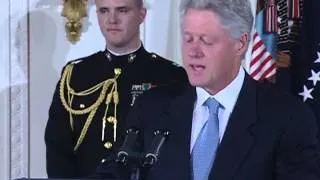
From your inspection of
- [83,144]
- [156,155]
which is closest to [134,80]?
[83,144]

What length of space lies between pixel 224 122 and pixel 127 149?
25 centimetres

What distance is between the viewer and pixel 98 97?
6.85ft

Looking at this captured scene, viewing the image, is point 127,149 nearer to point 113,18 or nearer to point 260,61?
point 113,18

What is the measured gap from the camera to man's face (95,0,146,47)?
1954mm

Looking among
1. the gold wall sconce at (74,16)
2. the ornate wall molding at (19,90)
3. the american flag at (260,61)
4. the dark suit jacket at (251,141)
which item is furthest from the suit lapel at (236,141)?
the ornate wall molding at (19,90)

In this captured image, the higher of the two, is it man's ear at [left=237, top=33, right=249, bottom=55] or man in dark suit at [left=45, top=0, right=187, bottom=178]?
man's ear at [left=237, top=33, right=249, bottom=55]

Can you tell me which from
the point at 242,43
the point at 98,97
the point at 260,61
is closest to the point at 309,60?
the point at 260,61

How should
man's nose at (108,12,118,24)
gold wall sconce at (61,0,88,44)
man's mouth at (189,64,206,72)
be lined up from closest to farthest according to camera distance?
1. man's mouth at (189,64,206,72)
2. man's nose at (108,12,118,24)
3. gold wall sconce at (61,0,88,44)

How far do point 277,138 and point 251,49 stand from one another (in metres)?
0.99

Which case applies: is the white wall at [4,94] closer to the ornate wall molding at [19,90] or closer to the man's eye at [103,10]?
the ornate wall molding at [19,90]

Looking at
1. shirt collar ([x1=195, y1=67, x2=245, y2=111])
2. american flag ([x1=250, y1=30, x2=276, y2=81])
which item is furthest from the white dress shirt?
american flag ([x1=250, y1=30, x2=276, y2=81])

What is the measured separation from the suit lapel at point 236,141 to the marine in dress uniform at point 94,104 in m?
0.76

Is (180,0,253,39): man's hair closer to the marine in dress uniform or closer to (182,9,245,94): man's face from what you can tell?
(182,9,245,94): man's face

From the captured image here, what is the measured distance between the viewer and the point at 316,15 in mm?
2152
